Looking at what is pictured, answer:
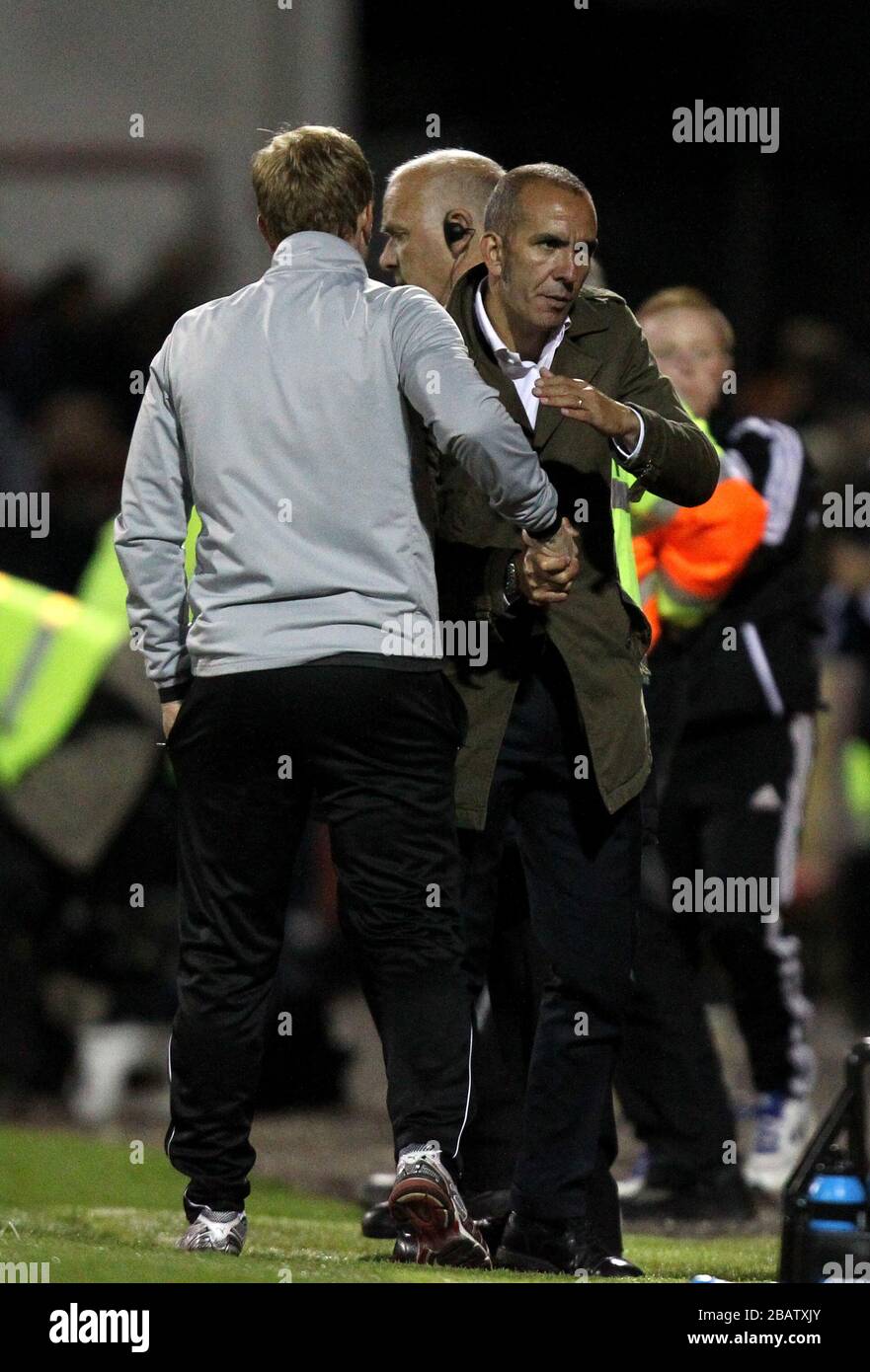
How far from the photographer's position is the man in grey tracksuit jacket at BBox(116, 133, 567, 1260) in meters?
3.98

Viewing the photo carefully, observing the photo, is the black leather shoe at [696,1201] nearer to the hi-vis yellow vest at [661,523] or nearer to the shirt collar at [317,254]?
the hi-vis yellow vest at [661,523]

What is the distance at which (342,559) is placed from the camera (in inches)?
157

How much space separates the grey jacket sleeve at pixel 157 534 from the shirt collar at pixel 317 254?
0.80 ft

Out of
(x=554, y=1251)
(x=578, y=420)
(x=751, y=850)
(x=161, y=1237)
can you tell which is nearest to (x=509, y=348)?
(x=578, y=420)

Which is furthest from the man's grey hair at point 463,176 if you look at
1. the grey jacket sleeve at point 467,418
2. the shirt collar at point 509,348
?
the grey jacket sleeve at point 467,418

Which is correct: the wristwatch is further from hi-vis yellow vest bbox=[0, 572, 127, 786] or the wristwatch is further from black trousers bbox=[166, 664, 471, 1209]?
hi-vis yellow vest bbox=[0, 572, 127, 786]

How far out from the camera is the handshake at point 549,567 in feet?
13.2

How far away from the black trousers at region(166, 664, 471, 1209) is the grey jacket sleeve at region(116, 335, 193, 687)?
0.37 ft

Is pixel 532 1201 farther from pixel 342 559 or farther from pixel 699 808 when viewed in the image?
pixel 699 808

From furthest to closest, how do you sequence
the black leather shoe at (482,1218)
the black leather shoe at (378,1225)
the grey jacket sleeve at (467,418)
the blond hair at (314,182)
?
the black leather shoe at (378,1225), the black leather shoe at (482,1218), the blond hair at (314,182), the grey jacket sleeve at (467,418)

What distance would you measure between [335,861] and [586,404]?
2.62ft
